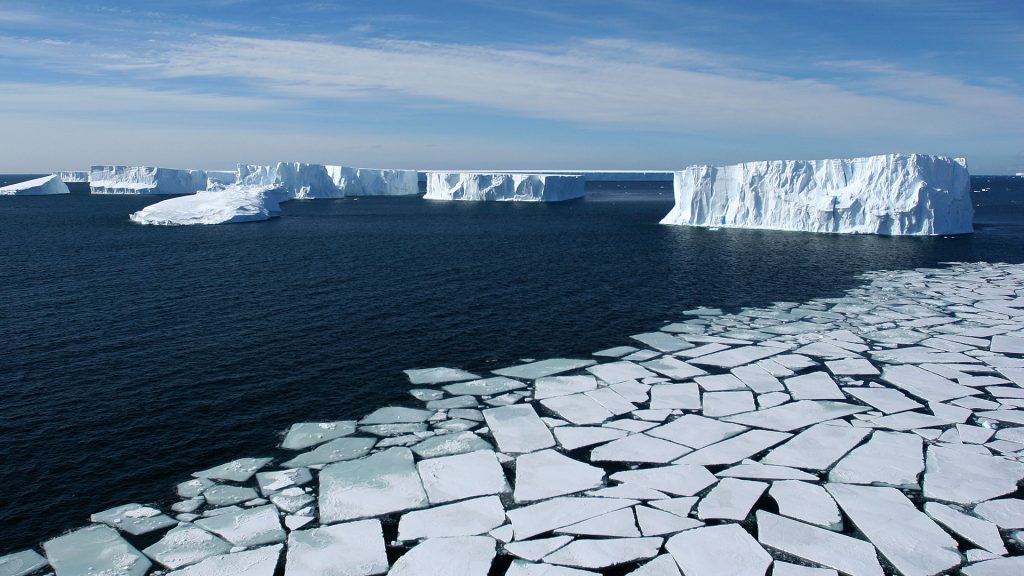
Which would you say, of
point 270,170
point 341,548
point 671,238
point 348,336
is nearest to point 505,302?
point 348,336

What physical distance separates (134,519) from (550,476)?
17.2ft

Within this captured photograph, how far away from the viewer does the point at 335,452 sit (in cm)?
977

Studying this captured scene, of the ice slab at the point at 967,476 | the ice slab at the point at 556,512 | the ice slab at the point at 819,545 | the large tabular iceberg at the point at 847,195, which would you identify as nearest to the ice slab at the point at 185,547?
the ice slab at the point at 556,512

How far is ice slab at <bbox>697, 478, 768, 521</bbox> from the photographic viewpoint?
26.0 ft

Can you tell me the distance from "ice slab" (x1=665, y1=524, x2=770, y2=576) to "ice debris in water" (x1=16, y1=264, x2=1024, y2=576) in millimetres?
22

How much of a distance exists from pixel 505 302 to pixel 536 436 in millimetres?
9942

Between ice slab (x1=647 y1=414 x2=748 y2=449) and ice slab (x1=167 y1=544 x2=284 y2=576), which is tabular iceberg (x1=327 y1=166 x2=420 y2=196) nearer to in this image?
ice slab (x1=647 y1=414 x2=748 y2=449)

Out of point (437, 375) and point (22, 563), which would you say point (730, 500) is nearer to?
point (437, 375)

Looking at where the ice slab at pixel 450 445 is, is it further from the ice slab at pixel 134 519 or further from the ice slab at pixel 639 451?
the ice slab at pixel 134 519

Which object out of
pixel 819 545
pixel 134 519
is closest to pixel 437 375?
pixel 134 519

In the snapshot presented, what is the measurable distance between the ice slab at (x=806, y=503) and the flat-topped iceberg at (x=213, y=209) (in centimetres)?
4497

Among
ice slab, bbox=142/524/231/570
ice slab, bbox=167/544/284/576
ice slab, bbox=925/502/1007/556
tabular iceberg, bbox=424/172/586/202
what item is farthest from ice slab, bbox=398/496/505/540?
tabular iceberg, bbox=424/172/586/202

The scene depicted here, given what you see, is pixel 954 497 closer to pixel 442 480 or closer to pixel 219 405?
pixel 442 480

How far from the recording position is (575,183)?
8475 centimetres
